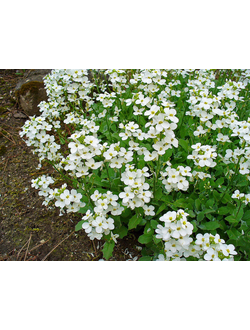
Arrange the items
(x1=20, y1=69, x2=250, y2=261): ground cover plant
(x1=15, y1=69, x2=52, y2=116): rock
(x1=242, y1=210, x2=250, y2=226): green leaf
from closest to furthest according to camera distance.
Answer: (x1=20, y1=69, x2=250, y2=261): ground cover plant → (x1=242, y1=210, x2=250, y2=226): green leaf → (x1=15, y1=69, x2=52, y2=116): rock

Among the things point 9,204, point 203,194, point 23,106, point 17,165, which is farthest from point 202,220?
point 23,106

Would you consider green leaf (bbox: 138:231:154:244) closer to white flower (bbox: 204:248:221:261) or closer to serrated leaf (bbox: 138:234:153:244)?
serrated leaf (bbox: 138:234:153:244)

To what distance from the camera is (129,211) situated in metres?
3.13

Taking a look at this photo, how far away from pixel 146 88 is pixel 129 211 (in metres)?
1.97

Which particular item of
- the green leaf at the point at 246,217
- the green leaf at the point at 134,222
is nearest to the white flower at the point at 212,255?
the green leaf at the point at 134,222

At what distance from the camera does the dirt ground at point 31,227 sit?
3344mm

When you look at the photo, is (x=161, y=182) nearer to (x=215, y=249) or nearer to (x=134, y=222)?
(x=134, y=222)

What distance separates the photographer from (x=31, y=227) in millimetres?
3695

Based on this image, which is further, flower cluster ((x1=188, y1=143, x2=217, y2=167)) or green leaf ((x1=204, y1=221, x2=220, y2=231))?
green leaf ((x1=204, y1=221, x2=220, y2=231))

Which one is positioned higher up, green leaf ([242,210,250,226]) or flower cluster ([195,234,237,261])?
flower cluster ([195,234,237,261])

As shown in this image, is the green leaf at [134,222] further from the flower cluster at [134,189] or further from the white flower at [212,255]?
the white flower at [212,255]

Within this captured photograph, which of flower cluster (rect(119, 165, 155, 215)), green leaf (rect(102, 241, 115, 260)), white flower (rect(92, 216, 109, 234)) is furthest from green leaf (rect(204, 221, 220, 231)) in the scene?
white flower (rect(92, 216, 109, 234))

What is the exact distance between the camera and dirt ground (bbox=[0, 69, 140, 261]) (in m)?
3.34

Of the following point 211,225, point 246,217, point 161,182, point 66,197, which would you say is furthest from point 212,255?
point 66,197
